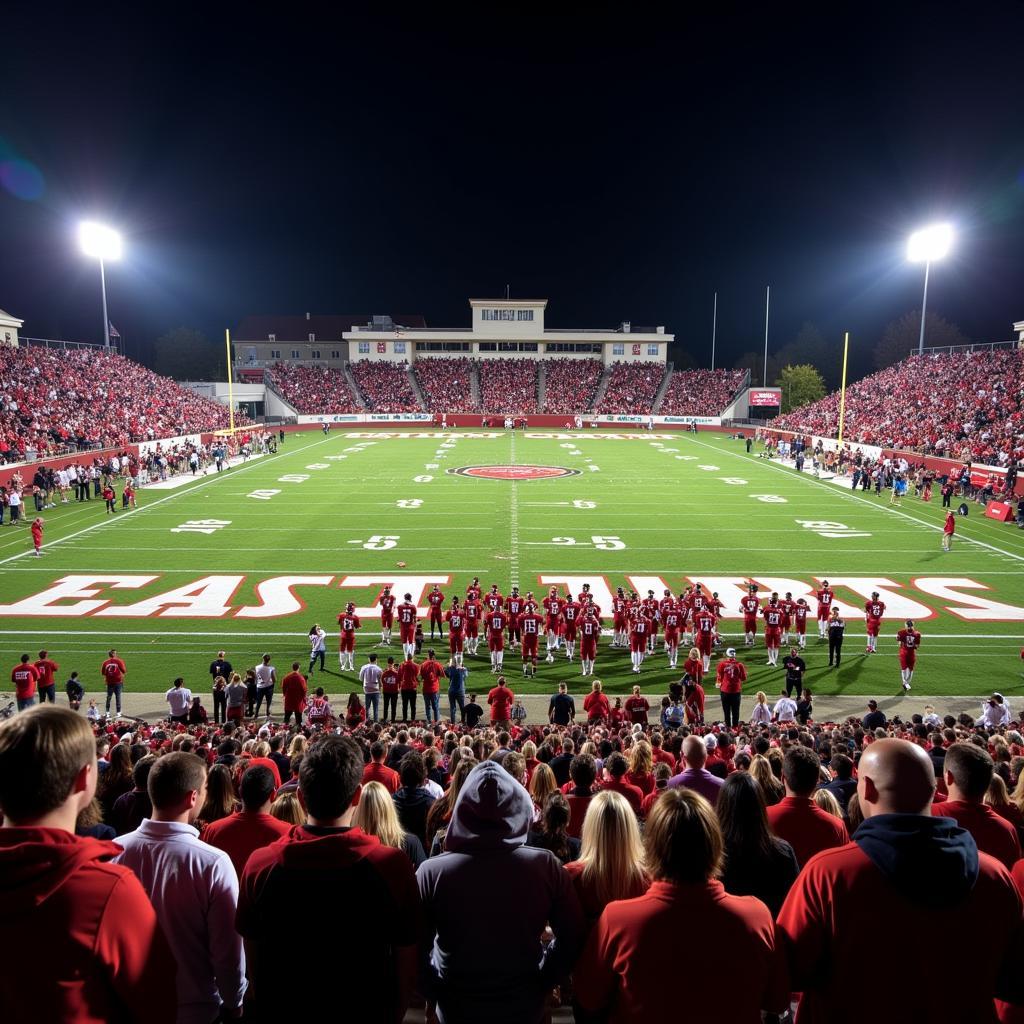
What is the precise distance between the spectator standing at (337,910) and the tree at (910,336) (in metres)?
102

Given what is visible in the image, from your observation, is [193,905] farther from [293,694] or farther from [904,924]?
[293,694]

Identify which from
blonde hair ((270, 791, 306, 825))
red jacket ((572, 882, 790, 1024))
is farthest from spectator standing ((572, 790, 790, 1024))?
blonde hair ((270, 791, 306, 825))

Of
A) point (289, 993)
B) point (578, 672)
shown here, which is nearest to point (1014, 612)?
point (578, 672)

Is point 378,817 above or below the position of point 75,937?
below

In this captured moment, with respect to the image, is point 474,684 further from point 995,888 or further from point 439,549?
point 995,888

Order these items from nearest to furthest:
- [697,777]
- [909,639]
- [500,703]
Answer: [697,777] → [500,703] → [909,639]

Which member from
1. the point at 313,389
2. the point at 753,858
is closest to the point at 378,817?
the point at 753,858

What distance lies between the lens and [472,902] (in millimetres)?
2705

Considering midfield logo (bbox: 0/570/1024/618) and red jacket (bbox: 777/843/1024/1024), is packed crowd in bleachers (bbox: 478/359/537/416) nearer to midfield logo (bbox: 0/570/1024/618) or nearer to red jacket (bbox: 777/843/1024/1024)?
midfield logo (bbox: 0/570/1024/618)

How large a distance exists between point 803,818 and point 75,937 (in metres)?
3.57

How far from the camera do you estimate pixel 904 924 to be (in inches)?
92.9

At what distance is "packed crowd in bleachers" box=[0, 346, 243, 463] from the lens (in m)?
35.6

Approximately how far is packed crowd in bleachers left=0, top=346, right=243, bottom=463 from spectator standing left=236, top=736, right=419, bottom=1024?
3465 centimetres

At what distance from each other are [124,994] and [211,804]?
287 cm
